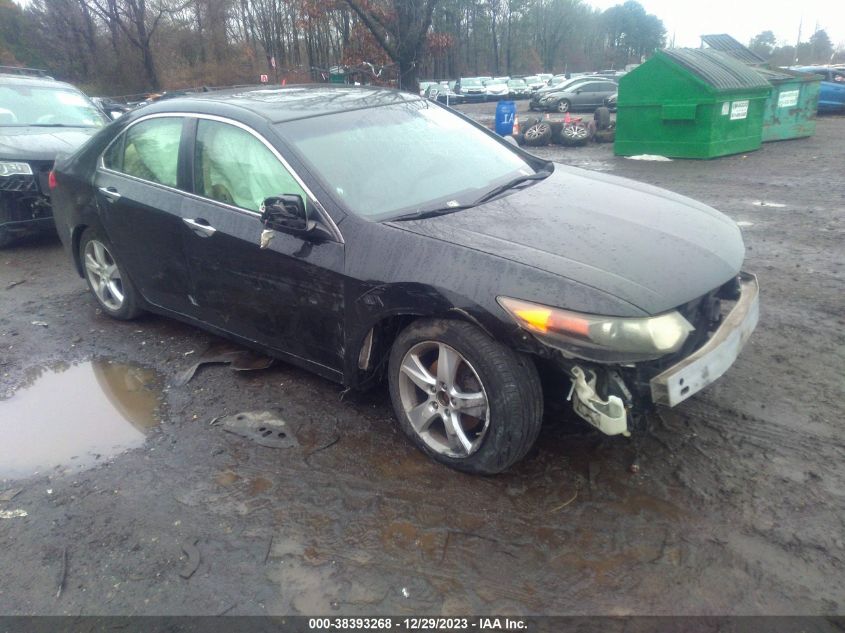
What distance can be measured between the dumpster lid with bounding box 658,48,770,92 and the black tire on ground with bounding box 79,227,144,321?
10.8 meters

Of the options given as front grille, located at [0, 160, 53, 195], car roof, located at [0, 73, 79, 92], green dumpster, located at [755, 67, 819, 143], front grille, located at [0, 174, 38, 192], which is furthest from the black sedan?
green dumpster, located at [755, 67, 819, 143]

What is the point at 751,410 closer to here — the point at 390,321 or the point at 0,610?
the point at 390,321

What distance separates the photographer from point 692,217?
3.64 meters

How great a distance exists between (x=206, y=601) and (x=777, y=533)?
222 centimetres

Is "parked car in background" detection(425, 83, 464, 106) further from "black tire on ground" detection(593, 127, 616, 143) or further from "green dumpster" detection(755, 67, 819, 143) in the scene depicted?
"green dumpster" detection(755, 67, 819, 143)

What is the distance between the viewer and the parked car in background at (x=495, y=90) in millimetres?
43438

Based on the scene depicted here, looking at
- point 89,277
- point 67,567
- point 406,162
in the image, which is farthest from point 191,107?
point 67,567

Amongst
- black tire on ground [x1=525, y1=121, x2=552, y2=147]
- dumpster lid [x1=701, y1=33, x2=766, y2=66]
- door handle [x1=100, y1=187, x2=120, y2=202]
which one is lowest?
black tire on ground [x1=525, y1=121, x2=552, y2=147]

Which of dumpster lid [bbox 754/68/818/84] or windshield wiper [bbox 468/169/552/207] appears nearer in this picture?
→ windshield wiper [bbox 468/169/552/207]

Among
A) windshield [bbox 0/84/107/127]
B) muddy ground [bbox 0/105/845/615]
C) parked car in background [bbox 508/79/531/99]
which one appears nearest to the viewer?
muddy ground [bbox 0/105/845/615]

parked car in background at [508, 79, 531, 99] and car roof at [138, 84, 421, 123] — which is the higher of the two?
car roof at [138, 84, 421, 123]

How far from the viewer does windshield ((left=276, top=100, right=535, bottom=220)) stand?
3.54m

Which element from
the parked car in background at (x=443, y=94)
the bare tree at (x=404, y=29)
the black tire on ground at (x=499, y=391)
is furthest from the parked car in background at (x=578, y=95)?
the black tire on ground at (x=499, y=391)

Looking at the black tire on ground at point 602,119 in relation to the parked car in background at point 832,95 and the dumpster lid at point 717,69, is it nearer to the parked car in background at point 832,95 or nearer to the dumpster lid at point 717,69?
the dumpster lid at point 717,69
